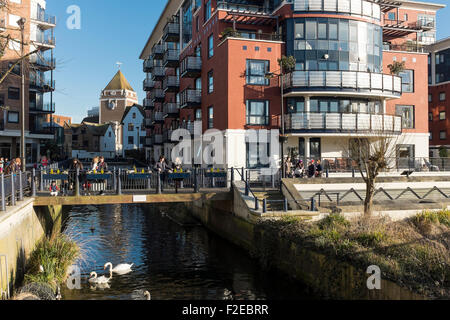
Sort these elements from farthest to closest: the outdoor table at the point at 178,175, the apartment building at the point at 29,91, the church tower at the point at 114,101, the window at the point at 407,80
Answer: the church tower at the point at 114,101 → the apartment building at the point at 29,91 → the window at the point at 407,80 → the outdoor table at the point at 178,175

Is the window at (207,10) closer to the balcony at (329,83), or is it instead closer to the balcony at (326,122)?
the balcony at (329,83)

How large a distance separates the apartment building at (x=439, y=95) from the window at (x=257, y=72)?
24.7 m

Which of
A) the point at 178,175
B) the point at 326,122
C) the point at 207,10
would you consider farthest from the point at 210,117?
the point at 178,175

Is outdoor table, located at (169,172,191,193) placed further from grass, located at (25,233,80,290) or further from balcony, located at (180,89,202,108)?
balcony, located at (180,89,202,108)

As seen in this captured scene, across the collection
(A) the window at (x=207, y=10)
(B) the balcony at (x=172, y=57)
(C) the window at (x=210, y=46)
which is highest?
(A) the window at (x=207, y=10)

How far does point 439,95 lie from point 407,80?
57.3ft

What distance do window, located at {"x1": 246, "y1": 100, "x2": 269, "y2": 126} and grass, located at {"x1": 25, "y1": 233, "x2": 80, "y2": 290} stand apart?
15413mm

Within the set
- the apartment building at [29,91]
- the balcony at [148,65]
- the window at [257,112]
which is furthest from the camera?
the balcony at [148,65]

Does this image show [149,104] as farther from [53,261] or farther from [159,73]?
[53,261]

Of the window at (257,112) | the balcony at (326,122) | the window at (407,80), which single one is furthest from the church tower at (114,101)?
the balcony at (326,122)

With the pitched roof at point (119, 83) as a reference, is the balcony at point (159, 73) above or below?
below

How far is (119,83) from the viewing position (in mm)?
109062

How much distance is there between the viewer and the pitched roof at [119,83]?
356ft
